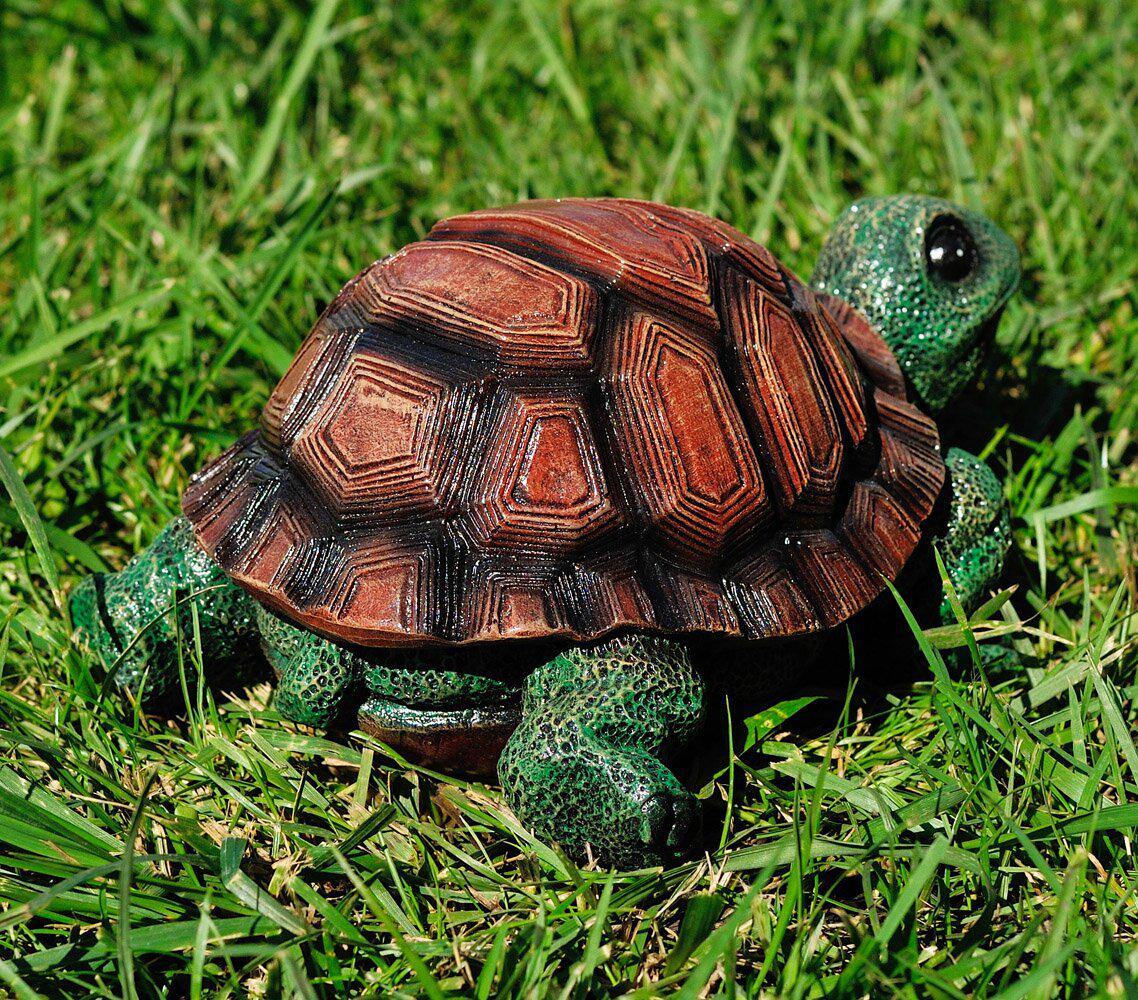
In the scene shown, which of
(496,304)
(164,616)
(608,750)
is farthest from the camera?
(164,616)

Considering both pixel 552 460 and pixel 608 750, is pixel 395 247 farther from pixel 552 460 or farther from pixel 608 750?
pixel 608 750

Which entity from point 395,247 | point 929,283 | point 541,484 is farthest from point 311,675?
point 395,247

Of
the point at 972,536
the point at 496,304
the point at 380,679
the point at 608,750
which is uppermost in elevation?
the point at 496,304

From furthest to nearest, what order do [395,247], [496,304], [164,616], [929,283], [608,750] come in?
[395,247] < [929,283] < [164,616] < [496,304] < [608,750]

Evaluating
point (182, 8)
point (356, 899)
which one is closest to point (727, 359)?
point (356, 899)

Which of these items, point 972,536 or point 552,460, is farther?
point 972,536

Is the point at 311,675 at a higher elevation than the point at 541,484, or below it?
below
